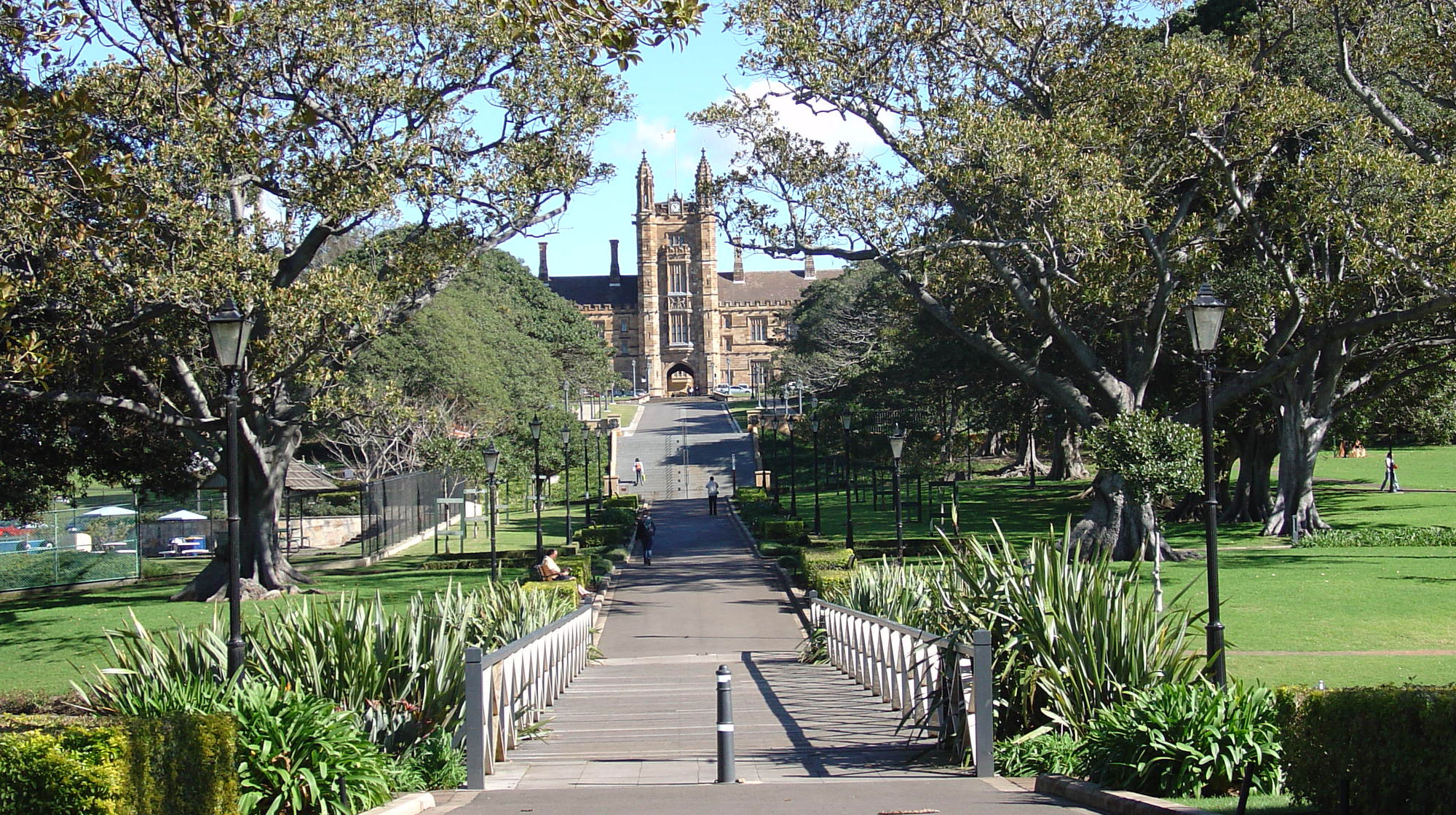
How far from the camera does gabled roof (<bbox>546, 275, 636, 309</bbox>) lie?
5758 inches

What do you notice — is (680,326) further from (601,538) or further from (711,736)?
(711,736)

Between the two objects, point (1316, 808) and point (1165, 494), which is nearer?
point (1316, 808)

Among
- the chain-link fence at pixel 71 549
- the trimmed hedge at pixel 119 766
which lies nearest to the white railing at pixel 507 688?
the trimmed hedge at pixel 119 766

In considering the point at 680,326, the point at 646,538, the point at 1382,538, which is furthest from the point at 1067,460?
the point at 680,326

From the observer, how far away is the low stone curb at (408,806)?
8.12 metres

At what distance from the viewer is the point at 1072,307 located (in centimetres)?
2934

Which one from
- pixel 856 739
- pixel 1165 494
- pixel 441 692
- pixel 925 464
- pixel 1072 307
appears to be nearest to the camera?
pixel 441 692

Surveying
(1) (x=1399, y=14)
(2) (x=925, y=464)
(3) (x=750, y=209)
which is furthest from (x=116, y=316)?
(2) (x=925, y=464)

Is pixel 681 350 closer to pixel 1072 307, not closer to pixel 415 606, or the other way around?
pixel 1072 307

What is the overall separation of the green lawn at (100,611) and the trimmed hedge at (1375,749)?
8627 mm

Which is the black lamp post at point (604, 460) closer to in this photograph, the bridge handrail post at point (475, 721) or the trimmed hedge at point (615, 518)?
the trimmed hedge at point (615, 518)

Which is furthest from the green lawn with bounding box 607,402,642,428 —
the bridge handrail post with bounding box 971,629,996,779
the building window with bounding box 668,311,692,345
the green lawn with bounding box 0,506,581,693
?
the bridge handrail post with bounding box 971,629,996,779

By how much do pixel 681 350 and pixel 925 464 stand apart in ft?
295

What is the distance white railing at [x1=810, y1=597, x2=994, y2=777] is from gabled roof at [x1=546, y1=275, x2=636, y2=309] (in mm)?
133158
